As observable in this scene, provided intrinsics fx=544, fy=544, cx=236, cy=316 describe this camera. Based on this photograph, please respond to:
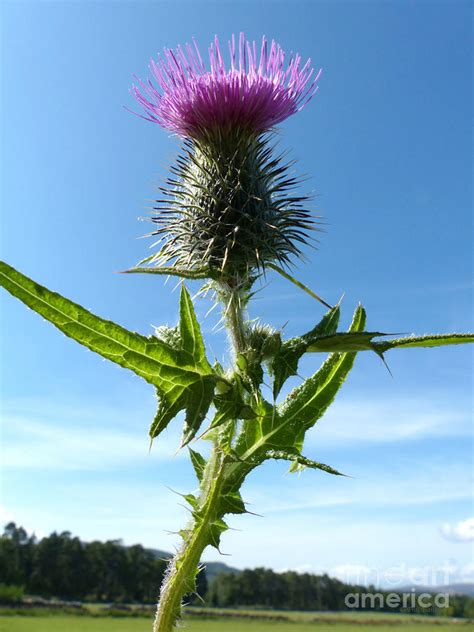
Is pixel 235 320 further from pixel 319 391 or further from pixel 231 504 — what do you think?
pixel 231 504

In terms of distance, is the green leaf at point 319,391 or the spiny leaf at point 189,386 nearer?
the spiny leaf at point 189,386

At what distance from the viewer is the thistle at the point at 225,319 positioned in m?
2.59

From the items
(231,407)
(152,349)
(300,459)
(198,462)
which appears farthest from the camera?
(198,462)

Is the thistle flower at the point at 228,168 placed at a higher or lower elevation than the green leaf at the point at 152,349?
higher

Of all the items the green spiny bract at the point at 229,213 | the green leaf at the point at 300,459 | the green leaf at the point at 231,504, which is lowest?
the green leaf at the point at 231,504

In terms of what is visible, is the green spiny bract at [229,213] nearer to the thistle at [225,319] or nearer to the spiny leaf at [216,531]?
the thistle at [225,319]

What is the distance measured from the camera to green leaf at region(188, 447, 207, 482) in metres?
3.10

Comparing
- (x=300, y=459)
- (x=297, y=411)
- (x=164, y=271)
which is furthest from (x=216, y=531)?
(x=164, y=271)

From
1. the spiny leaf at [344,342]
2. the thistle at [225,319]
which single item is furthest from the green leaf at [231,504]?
the spiny leaf at [344,342]

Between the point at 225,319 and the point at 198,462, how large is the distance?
0.86 meters

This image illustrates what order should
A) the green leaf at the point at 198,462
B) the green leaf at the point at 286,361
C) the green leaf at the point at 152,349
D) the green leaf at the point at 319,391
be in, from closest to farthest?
the green leaf at the point at 152,349 < the green leaf at the point at 286,361 < the green leaf at the point at 198,462 < the green leaf at the point at 319,391

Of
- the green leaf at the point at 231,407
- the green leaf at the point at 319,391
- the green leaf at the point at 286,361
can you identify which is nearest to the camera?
the green leaf at the point at 231,407

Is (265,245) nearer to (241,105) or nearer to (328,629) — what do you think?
(241,105)

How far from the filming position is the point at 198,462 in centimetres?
316
